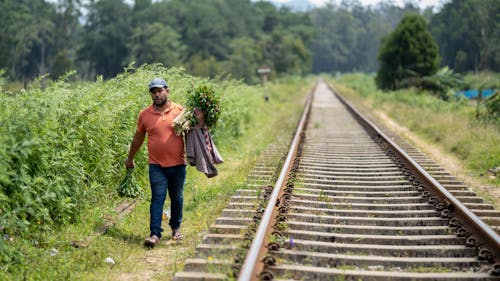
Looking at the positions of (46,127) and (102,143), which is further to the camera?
(102,143)

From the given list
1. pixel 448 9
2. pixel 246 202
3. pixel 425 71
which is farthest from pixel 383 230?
pixel 448 9

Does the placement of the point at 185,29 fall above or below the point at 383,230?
above

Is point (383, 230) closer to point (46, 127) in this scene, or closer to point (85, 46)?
point (46, 127)

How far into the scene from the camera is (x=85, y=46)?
84.6m

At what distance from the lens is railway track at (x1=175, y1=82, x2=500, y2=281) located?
435 cm

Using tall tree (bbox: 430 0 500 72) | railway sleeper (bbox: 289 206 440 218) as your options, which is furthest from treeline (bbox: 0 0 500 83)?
railway sleeper (bbox: 289 206 440 218)

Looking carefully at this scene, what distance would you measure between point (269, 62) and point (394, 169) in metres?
64.9

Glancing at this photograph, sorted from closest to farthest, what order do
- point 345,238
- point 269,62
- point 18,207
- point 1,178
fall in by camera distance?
point 1,178 < point 18,207 < point 345,238 < point 269,62

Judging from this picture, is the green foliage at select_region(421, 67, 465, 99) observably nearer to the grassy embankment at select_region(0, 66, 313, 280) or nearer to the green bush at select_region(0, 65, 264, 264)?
the grassy embankment at select_region(0, 66, 313, 280)

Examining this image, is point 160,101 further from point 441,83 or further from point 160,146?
point 441,83

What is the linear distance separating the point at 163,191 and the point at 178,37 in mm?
85933

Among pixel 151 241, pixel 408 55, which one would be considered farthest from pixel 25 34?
pixel 151 241

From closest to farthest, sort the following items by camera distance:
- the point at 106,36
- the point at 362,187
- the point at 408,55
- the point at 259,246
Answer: the point at 259,246 → the point at 362,187 → the point at 408,55 → the point at 106,36

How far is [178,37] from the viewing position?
89.2 metres
